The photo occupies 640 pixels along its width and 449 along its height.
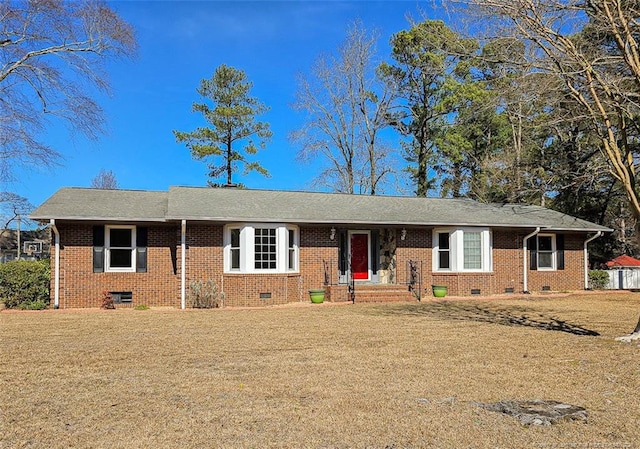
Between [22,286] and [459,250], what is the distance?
46.0 ft

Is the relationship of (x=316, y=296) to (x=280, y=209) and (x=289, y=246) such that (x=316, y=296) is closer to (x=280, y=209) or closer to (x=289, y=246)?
(x=289, y=246)

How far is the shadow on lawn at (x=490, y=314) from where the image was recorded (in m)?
11.4

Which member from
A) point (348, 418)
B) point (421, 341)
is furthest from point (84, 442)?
point (421, 341)

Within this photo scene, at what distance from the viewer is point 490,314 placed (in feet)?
44.7

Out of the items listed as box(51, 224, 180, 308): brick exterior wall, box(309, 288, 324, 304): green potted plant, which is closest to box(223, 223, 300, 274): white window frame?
box(309, 288, 324, 304): green potted plant

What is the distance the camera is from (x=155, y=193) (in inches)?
749

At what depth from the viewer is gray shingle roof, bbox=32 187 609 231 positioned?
15.9 meters

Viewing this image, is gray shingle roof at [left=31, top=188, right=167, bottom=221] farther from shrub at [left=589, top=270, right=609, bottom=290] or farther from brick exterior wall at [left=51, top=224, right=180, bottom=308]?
shrub at [left=589, top=270, right=609, bottom=290]

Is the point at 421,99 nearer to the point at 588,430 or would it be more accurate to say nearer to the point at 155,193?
the point at 155,193

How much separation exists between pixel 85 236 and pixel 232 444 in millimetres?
13302

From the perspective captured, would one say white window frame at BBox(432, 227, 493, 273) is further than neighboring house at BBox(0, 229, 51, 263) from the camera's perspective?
No

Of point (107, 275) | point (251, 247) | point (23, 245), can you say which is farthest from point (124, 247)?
point (23, 245)

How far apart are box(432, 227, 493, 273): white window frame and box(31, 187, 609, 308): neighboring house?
39 millimetres

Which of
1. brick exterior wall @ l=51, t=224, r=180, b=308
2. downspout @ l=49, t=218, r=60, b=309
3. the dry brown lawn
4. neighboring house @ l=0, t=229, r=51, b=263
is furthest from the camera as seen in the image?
neighboring house @ l=0, t=229, r=51, b=263
